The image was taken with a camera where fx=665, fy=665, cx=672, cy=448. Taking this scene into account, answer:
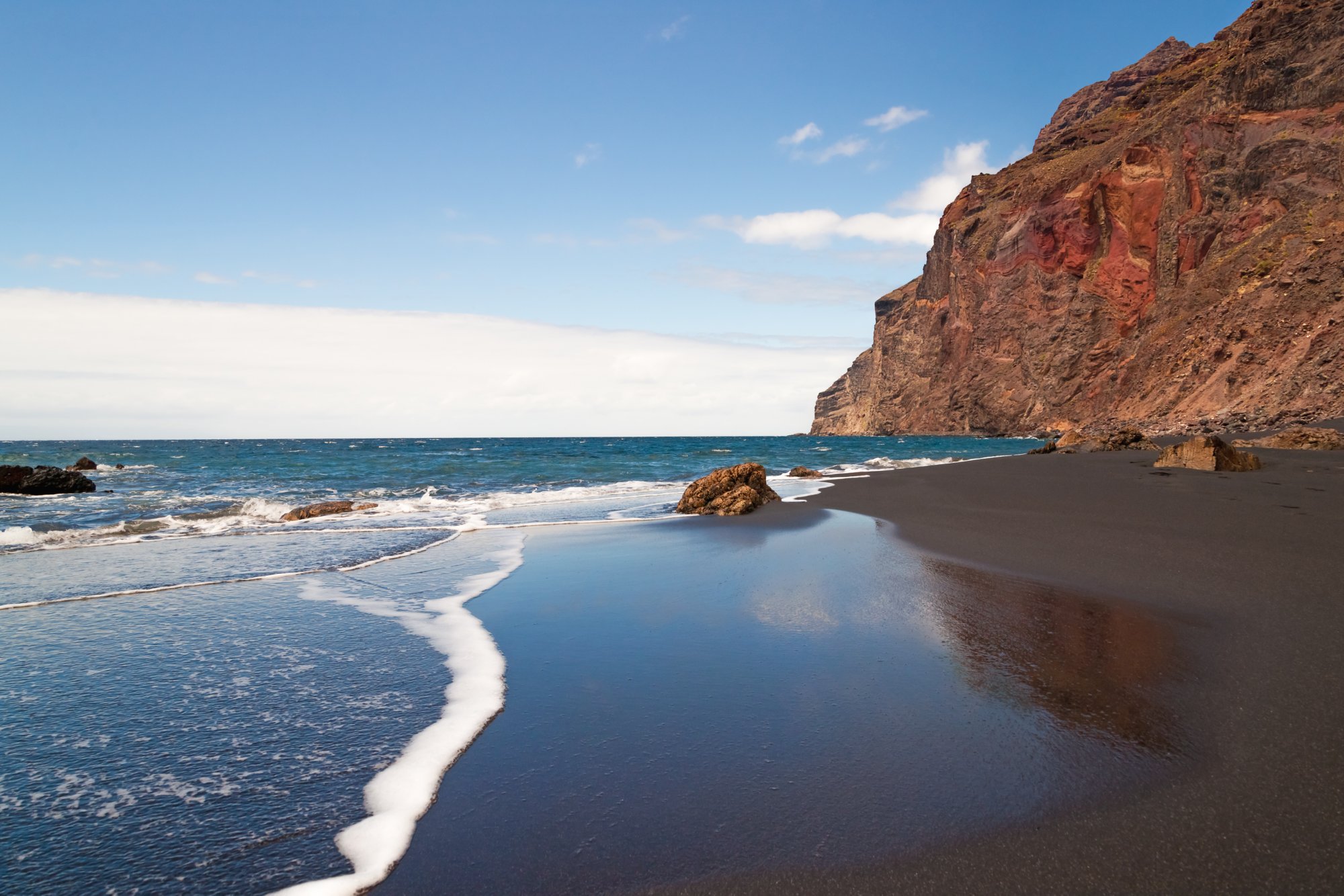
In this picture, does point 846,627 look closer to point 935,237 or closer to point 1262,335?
point 1262,335

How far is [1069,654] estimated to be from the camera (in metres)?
4.46

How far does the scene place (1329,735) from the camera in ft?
10.2

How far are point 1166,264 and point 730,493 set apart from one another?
58836mm

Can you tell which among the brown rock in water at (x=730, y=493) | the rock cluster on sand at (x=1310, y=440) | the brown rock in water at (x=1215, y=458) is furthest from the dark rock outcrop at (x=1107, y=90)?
the brown rock in water at (x=730, y=493)

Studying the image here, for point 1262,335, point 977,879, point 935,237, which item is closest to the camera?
point 977,879

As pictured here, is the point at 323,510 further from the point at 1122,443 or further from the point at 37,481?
the point at 1122,443

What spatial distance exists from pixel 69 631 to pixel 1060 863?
7195 mm

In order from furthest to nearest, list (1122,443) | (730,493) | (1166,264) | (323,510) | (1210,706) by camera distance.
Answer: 1. (1166,264)
2. (1122,443)
3. (323,510)
4. (730,493)
5. (1210,706)

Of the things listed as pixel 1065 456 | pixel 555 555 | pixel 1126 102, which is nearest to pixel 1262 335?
pixel 1065 456

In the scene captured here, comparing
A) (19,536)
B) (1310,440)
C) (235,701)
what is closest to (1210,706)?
(235,701)

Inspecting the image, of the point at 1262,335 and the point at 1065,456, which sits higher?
the point at 1262,335

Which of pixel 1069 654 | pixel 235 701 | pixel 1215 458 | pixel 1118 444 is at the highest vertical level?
pixel 1118 444

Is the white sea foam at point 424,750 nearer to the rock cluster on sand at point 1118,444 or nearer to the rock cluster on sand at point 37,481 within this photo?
the rock cluster on sand at point 37,481

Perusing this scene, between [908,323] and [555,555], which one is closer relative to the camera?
[555,555]
